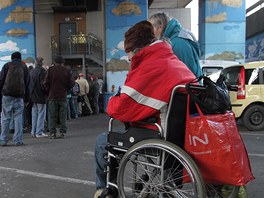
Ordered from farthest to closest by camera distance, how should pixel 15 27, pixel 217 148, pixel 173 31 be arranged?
pixel 15 27 < pixel 173 31 < pixel 217 148

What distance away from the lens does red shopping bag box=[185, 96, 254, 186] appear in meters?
2.40

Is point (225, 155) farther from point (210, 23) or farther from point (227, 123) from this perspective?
point (210, 23)

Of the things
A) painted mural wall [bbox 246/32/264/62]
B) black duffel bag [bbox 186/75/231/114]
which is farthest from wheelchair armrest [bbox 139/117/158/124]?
painted mural wall [bbox 246/32/264/62]

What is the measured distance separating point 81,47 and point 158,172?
68.5 feet

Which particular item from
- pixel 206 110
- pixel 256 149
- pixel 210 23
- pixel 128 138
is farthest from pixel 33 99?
pixel 210 23

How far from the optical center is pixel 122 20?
552 inches

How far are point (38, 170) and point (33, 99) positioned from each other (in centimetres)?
320

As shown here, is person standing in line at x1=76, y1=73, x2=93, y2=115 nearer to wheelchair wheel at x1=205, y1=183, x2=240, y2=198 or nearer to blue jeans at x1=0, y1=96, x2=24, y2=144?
blue jeans at x1=0, y1=96, x2=24, y2=144

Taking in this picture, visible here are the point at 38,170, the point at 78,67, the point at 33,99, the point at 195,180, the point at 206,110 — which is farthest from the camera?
the point at 78,67

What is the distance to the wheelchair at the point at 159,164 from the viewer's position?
97.4 inches

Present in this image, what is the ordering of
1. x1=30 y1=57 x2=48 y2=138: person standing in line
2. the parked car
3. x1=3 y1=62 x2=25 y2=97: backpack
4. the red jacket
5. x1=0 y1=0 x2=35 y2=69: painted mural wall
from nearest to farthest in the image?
the red jacket → x1=3 y1=62 x2=25 y2=97: backpack → x1=30 y1=57 x2=48 y2=138: person standing in line → the parked car → x1=0 y1=0 x2=35 y2=69: painted mural wall

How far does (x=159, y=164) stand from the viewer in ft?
8.63

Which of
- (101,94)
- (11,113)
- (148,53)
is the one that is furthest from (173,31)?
(101,94)

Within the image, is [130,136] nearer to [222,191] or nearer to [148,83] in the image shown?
[148,83]
